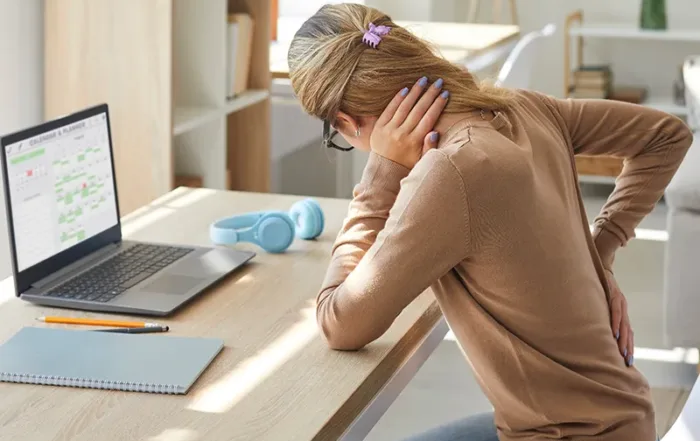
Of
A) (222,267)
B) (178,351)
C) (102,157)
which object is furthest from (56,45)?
(178,351)

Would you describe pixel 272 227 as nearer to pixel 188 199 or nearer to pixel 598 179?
pixel 188 199

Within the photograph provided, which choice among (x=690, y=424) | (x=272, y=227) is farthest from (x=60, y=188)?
(x=690, y=424)

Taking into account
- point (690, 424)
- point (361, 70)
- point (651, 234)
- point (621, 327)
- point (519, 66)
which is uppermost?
point (361, 70)

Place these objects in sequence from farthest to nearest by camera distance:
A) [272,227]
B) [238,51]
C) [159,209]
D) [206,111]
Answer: [238,51] → [206,111] → [159,209] → [272,227]

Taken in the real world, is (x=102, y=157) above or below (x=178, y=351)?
above

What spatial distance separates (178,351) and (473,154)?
470 mm

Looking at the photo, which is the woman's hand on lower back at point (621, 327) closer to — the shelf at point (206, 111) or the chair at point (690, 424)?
the chair at point (690, 424)

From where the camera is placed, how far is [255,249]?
203 cm

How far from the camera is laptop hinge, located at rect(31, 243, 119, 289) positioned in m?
1.75

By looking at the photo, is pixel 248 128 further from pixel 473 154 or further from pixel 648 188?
pixel 473 154

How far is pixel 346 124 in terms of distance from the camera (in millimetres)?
1568

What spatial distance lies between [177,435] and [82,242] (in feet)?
2.23

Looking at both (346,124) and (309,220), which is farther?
(309,220)

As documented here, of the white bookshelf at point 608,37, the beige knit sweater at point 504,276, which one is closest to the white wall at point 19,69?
the beige knit sweater at point 504,276
